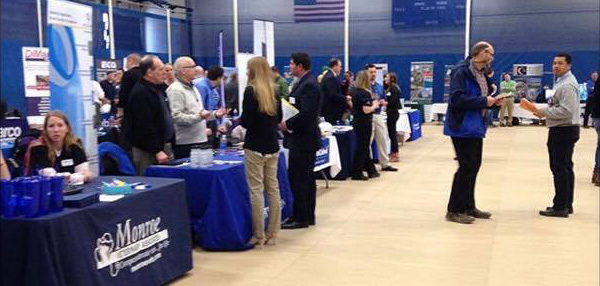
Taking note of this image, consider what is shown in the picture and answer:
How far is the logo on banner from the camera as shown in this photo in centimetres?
272

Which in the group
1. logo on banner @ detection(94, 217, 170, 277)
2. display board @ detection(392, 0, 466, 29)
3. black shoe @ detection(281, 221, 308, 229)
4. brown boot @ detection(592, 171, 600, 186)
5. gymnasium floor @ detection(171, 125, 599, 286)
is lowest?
gymnasium floor @ detection(171, 125, 599, 286)

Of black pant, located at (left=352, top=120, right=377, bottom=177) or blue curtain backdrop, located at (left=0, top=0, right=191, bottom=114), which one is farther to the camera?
blue curtain backdrop, located at (left=0, top=0, right=191, bottom=114)

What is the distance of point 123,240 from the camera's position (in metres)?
2.86

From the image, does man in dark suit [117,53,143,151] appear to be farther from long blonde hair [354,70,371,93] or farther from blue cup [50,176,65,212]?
long blonde hair [354,70,371,93]

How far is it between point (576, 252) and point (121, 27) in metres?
11.4

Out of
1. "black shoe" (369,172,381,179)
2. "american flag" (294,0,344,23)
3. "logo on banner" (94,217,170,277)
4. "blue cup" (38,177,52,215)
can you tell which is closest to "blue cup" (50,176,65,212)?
"blue cup" (38,177,52,215)

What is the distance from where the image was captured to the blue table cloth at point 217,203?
3783 mm

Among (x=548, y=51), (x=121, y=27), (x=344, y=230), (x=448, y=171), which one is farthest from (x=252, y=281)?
(x=548, y=51)

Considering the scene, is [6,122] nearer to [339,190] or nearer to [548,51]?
[339,190]

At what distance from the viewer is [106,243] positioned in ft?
8.96

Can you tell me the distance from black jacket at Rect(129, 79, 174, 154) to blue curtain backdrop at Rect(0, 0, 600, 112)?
9200mm

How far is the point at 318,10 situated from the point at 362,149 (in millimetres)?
9944

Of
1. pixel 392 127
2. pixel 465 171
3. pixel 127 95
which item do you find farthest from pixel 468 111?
pixel 392 127

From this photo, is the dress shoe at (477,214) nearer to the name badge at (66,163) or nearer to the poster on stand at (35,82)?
the name badge at (66,163)
